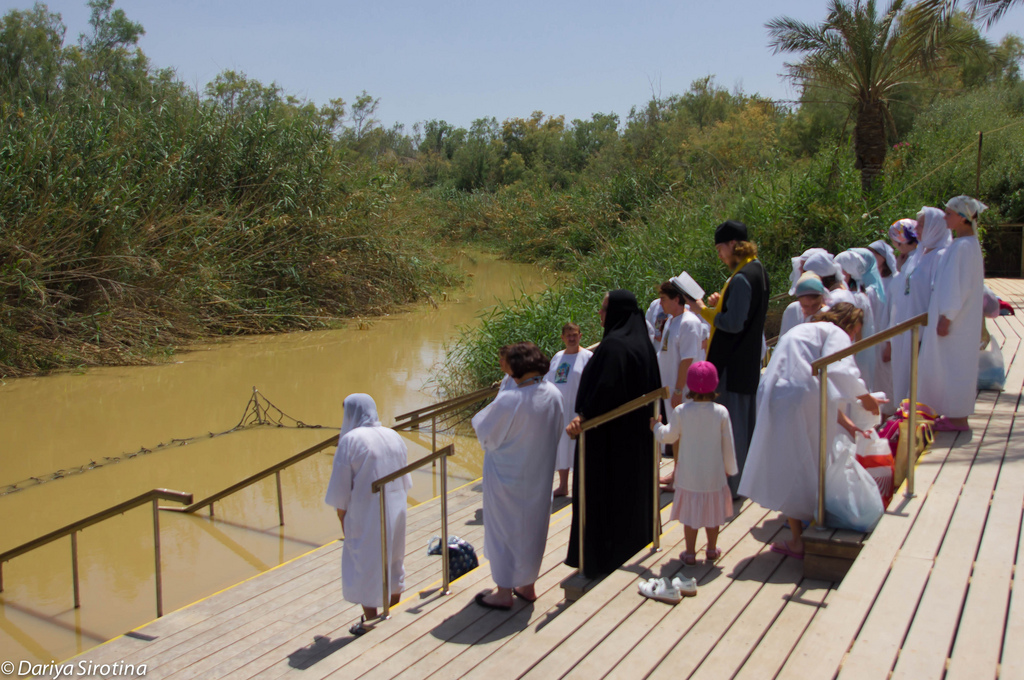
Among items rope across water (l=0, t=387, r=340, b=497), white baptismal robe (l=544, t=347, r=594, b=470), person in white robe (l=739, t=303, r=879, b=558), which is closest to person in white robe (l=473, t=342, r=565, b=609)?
person in white robe (l=739, t=303, r=879, b=558)

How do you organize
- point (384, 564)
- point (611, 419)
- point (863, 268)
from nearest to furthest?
1. point (611, 419)
2. point (384, 564)
3. point (863, 268)

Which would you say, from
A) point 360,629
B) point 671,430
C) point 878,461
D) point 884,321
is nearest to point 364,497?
point 360,629

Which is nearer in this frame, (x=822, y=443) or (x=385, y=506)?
(x=822, y=443)

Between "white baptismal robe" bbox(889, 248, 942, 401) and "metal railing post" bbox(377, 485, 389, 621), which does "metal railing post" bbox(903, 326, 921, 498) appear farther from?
"metal railing post" bbox(377, 485, 389, 621)

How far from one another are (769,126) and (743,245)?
29170mm

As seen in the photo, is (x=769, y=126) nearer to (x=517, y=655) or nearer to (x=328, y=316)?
(x=328, y=316)

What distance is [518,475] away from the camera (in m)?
4.32

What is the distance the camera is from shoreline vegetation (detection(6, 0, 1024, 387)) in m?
14.0

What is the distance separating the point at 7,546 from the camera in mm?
7641

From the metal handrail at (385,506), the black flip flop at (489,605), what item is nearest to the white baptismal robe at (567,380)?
A: the metal handrail at (385,506)

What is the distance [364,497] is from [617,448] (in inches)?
57.1

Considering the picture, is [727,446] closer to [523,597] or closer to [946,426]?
[523,597]

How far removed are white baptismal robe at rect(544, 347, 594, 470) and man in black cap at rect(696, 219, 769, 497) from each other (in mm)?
1445

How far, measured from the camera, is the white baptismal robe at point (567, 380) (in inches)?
250
